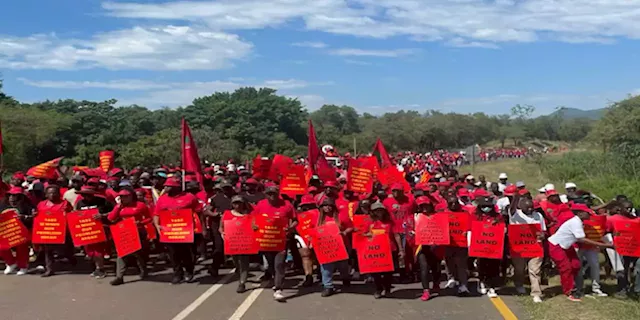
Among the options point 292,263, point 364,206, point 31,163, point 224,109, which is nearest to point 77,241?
point 292,263

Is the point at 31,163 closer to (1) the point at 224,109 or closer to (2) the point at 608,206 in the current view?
(1) the point at 224,109

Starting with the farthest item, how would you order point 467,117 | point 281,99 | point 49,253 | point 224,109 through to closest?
point 467,117
point 281,99
point 224,109
point 49,253

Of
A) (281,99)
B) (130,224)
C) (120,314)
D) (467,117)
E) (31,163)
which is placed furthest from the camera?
(467,117)

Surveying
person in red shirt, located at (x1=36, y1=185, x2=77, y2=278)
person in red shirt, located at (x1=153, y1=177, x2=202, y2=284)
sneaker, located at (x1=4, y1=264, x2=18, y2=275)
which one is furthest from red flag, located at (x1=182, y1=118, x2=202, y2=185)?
sneaker, located at (x1=4, y1=264, x2=18, y2=275)

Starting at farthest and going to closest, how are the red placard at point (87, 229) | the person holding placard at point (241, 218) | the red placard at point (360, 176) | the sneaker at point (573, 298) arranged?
1. the red placard at point (360, 176)
2. the red placard at point (87, 229)
3. the person holding placard at point (241, 218)
4. the sneaker at point (573, 298)

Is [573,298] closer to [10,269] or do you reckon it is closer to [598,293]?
[598,293]

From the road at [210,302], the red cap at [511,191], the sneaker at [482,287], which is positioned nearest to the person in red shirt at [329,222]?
the road at [210,302]

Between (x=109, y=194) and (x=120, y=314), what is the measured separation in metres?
3.91

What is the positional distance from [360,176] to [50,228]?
577 centimetres

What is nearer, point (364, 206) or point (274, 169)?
point (364, 206)

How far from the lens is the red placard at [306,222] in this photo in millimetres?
10555

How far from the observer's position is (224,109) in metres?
79.0

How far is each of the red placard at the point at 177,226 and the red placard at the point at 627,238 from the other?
6.52 metres

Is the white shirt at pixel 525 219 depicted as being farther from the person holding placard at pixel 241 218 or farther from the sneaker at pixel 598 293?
the person holding placard at pixel 241 218
